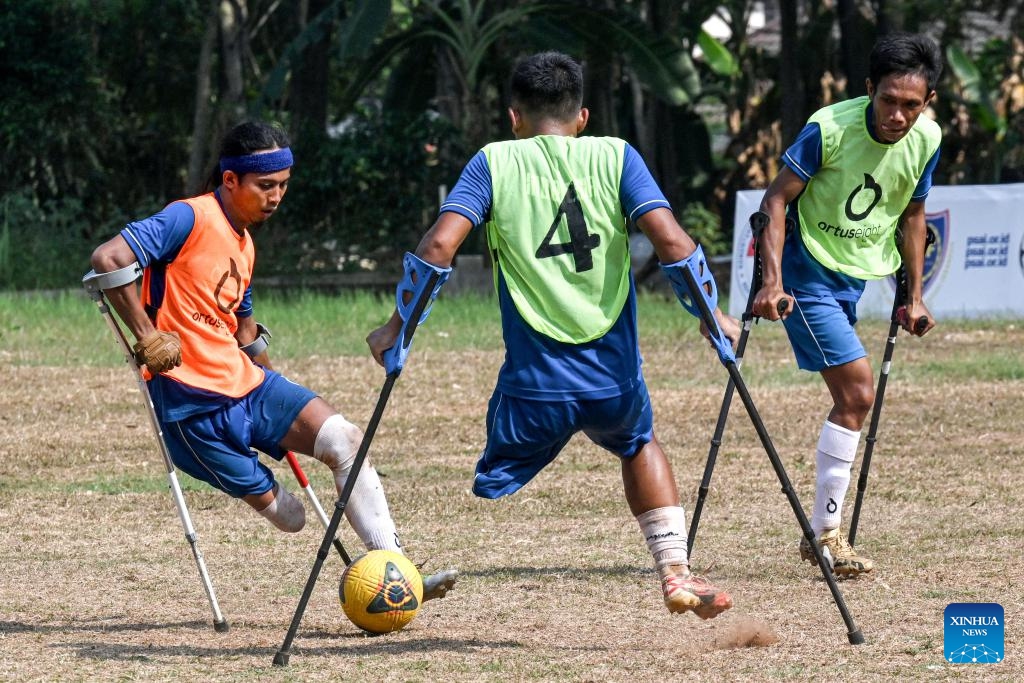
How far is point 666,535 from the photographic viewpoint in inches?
210

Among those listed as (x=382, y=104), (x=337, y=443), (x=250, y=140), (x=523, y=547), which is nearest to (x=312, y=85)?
(x=382, y=104)

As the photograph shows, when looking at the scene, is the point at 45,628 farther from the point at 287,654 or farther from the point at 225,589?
the point at 287,654

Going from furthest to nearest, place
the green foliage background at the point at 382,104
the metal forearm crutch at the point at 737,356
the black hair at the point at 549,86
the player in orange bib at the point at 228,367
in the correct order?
the green foliage background at the point at 382,104
the metal forearm crutch at the point at 737,356
the player in orange bib at the point at 228,367
the black hair at the point at 549,86

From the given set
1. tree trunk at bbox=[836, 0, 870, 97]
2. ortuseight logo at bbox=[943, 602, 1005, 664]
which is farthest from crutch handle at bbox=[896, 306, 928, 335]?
tree trunk at bbox=[836, 0, 870, 97]

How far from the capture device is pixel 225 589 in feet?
21.5

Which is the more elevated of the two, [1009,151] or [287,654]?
[287,654]

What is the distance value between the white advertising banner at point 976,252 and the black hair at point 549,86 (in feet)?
35.8

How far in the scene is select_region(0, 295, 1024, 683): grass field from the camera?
17.4ft

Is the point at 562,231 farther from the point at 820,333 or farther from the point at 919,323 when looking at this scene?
the point at 919,323

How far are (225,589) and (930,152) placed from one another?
342 centimetres

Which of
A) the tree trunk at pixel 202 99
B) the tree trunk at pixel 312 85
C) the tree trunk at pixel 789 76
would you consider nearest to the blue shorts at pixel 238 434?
the tree trunk at pixel 202 99

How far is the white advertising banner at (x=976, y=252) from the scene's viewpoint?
1591 centimetres

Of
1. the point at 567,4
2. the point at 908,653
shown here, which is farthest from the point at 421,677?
the point at 567,4

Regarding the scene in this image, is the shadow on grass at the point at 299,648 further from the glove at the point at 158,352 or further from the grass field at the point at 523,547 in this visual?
the glove at the point at 158,352
